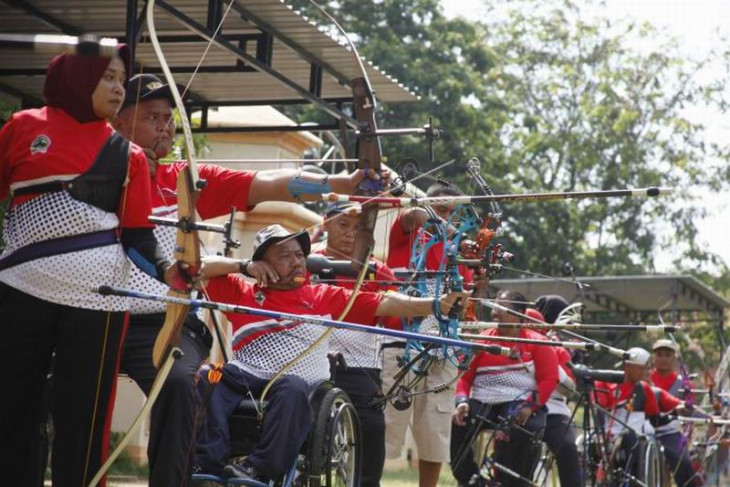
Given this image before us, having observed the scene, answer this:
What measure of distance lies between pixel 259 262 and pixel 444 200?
990mm

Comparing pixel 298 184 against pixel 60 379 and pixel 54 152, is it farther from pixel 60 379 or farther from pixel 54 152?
pixel 60 379

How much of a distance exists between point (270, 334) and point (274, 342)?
0.14 feet

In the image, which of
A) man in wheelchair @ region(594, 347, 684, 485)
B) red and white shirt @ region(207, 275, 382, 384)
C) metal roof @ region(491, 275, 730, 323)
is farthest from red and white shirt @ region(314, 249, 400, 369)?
metal roof @ region(491, 275, 730, 323)

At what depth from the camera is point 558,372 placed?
379 inches

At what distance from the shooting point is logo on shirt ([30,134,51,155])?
485 cm

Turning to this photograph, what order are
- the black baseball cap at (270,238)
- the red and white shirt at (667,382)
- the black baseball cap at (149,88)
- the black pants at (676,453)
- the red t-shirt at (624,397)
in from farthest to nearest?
the red and white shirt at (667,382) → the black pants at (676,453) → the red t-shirt at (624,397) → the black baseball cap at (270,238) → the black baseball cap at (149,88)

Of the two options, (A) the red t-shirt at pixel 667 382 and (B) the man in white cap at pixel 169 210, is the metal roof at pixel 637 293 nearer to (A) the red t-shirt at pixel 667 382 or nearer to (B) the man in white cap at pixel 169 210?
(A) the red t-shirt at pixel 667 382

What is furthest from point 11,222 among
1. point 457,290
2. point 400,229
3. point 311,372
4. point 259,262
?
point 400,229

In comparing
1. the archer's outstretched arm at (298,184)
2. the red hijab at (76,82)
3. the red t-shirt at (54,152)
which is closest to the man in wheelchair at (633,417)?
the archer's outstretched arm at (298,184)

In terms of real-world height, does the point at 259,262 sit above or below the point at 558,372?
above

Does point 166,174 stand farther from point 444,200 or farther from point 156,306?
point 444,200

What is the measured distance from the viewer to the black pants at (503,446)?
9.41m

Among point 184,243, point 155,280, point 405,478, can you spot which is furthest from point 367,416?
point 405,478

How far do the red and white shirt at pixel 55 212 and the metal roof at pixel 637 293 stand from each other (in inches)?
420
